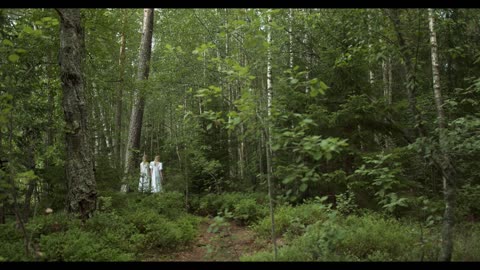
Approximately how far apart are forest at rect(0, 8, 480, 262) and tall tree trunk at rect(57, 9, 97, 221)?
3 cm

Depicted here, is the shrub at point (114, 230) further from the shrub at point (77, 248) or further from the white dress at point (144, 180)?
the white dress at point (144, 180)

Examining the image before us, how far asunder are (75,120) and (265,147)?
4238 mm

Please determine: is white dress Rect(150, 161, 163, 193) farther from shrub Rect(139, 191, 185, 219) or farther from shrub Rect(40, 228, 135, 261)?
shrub Rect(40, 228, 135, 261)

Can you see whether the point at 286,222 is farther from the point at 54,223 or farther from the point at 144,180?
the point at 144,180

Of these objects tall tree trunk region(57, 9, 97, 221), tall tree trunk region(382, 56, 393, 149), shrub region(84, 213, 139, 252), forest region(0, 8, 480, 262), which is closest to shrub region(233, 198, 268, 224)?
forest region(0, 8, 480, 262)

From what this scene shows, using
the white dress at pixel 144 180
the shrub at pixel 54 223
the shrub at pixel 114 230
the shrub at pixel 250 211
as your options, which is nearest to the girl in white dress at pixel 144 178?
the white dress at pixel 144 180

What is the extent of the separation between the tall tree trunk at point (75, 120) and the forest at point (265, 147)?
0.08ft

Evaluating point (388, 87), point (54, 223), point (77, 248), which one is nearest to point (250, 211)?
point (54, 223)

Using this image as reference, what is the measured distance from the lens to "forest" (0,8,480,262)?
482 cm

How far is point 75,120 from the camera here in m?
7.63

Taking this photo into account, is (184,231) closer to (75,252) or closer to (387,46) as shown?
(75,252)

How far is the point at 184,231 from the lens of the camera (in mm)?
8445

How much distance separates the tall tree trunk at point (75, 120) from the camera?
7.49 m
